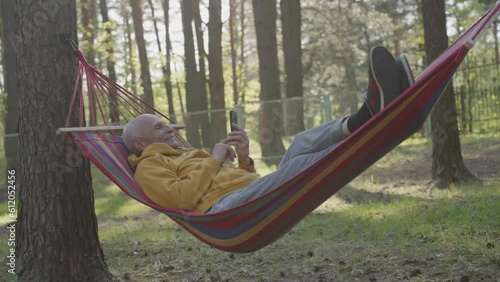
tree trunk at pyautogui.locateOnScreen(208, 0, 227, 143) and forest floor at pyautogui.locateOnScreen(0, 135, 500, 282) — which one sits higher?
tree trunk at pyautogui.locateOnScreen(208, 0, 227, 143)

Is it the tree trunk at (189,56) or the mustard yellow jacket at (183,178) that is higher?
the tree trunk at (189,56)

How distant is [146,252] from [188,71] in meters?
8.24

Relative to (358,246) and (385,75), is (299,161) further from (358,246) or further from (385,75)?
(358,246)

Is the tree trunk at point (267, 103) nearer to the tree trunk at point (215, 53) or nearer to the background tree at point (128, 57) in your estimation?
the tree trunk at point (215, 53)

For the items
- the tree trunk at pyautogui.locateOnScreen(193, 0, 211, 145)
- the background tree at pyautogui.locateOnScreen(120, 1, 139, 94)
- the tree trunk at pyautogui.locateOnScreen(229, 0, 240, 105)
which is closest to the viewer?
the tree trunk at pyautogui.locateOnScreen(193, 0, 211, 145)

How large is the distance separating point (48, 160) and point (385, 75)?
76.0 inches

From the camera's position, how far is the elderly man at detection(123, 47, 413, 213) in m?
2.39

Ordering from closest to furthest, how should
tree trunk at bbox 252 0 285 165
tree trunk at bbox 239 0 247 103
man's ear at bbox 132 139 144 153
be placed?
man's ear at bbox 132 139 144 153, tree trunk at bbox 252 0 285 165, tree trunk at bbox 239 0 247 103

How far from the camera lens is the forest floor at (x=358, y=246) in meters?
3.29

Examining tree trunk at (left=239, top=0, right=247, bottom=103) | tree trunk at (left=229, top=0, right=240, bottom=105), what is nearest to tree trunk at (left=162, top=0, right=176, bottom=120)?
tree trunk at (left=229, top=0, right=240, bottom=105)

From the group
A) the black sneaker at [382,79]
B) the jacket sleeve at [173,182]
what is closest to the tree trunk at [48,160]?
the jacket sleeve at [173,182]

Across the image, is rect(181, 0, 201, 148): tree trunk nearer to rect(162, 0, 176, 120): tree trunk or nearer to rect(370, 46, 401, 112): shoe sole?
rect(162, 0, 176, 120): tree trunk

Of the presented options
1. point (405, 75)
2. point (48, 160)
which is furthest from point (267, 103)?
point (405, 75)

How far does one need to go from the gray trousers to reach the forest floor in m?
0.94
